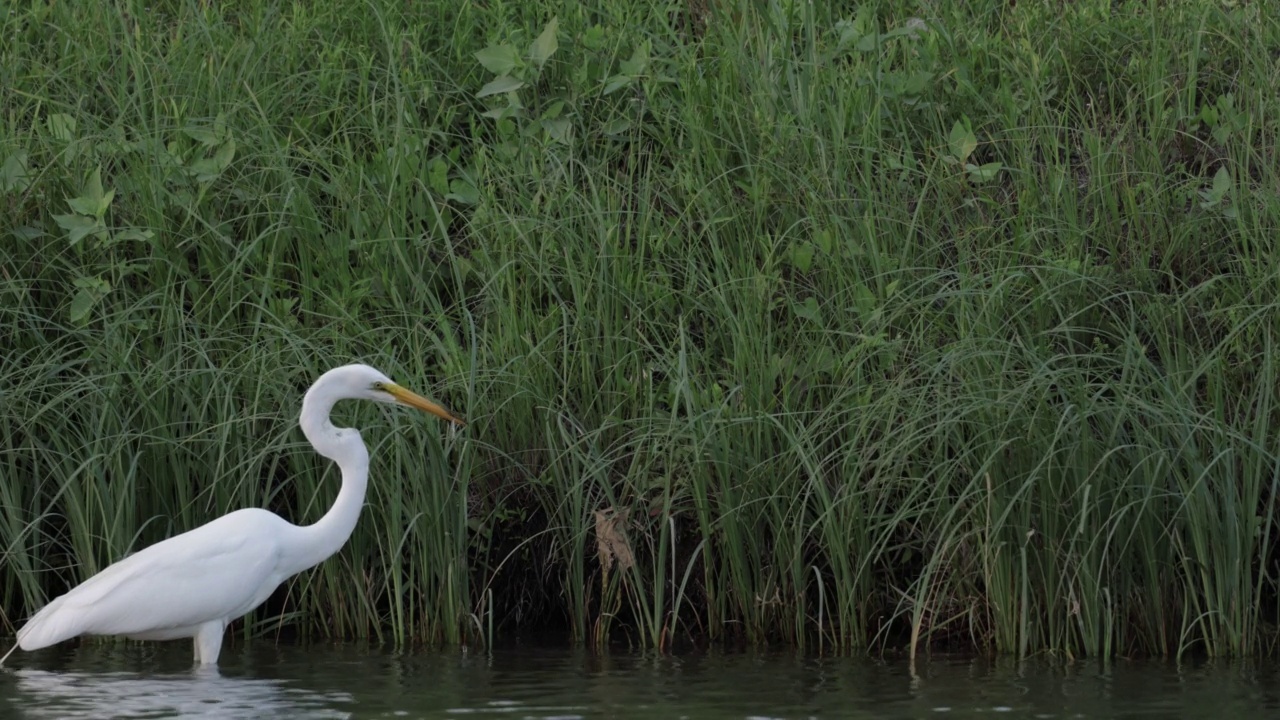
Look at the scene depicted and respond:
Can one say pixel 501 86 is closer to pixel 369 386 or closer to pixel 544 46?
pixel 544 46

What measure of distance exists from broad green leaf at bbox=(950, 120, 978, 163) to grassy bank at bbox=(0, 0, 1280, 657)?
0.05 ft

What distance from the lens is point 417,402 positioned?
18.4ft

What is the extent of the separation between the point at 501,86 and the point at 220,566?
2945 mm

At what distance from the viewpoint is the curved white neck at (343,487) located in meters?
5.63

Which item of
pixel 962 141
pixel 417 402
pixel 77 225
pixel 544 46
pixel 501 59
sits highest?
pixel 544 46

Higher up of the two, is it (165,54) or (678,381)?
(165,54)

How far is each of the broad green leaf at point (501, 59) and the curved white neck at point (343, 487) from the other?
7.98 feet

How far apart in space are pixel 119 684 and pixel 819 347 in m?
2.66

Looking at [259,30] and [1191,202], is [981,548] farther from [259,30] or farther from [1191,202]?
[259,30]

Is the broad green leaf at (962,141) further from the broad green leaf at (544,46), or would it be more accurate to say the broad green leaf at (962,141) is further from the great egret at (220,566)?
the great egret at (220,566)

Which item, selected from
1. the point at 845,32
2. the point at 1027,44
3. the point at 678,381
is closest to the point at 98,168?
the point at 678,381

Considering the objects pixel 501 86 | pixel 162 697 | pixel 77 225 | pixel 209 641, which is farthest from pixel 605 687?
pixel 501 86

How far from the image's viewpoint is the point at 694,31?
8898 millimetres

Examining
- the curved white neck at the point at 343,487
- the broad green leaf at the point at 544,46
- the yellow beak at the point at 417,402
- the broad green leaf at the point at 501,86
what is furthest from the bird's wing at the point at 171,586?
the broad green leaf at the point at 544,46
